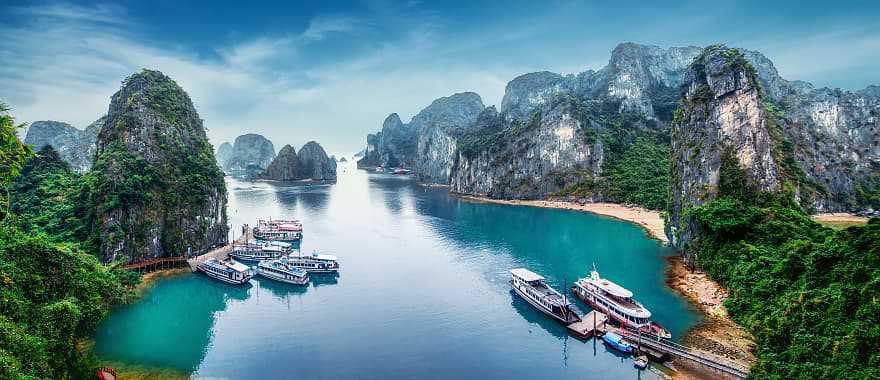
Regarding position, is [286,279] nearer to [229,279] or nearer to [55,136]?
[229,279]

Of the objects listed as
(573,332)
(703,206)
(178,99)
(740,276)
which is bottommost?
(573,332)

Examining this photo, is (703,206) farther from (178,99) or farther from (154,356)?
(178,99)

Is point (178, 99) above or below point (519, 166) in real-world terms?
above

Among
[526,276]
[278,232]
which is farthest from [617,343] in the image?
[278,232]

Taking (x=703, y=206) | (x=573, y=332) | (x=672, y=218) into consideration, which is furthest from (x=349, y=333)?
(x=672, y=218)

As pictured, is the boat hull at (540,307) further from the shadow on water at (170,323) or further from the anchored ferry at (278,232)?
the anchored ferry at (278,232)

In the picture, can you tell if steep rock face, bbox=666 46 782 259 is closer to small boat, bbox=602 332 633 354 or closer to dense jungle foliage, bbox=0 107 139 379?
small boat, bbox=602 332 633 354

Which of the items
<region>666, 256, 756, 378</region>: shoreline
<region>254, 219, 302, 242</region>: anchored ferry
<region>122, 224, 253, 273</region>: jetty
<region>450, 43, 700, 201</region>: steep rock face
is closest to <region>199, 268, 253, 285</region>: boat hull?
<region>122, 224, 253, 273</region>: jetty
